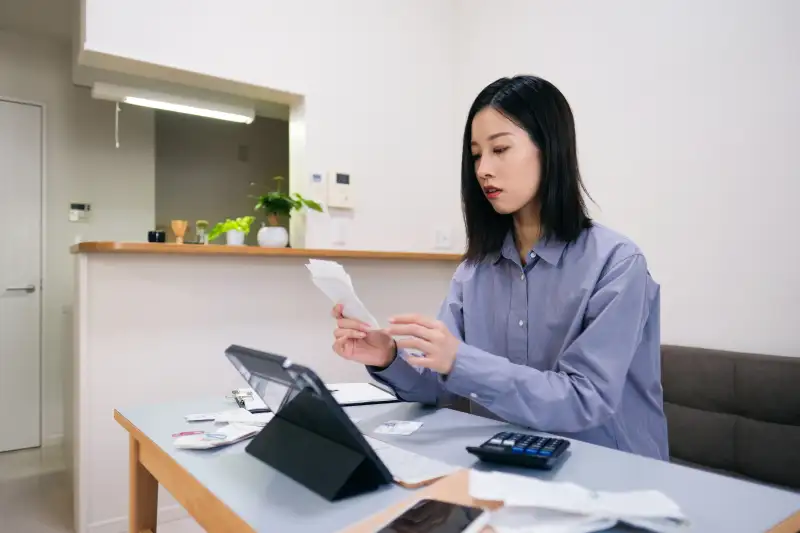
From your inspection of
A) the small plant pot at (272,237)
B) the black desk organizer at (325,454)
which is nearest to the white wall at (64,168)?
the small plant pot at (272,237)

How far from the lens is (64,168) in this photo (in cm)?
382

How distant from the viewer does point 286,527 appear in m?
0.58

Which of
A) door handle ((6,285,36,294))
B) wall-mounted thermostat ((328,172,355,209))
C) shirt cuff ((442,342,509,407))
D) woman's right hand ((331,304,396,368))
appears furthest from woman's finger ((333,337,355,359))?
door handle ((6,285,36,294))

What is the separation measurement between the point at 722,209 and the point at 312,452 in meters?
1.91

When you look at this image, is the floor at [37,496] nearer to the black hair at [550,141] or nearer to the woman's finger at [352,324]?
the woman's finger at [352,324]

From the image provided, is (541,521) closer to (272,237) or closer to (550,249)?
(550,249)

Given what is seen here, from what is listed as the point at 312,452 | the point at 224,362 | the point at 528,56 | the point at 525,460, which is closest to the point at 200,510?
the point at 312,452

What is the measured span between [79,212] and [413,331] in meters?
3.77

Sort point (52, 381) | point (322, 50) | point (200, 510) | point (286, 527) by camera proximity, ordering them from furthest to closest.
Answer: point (52, 381)
point (322, 50)
point (200, 510)
point (286, 527)

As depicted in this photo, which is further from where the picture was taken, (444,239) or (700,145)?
(444,239)

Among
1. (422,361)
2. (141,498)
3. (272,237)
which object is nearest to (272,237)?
(272,237)

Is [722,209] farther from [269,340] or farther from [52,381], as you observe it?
[52,381]

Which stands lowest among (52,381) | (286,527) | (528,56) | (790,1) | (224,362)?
(52,381)

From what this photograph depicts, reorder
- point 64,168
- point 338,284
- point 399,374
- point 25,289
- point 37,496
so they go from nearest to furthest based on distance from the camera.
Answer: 1. point 338,284
2. point 399,374
3. point 37,496
4. point 25,289
5. point 64,168
